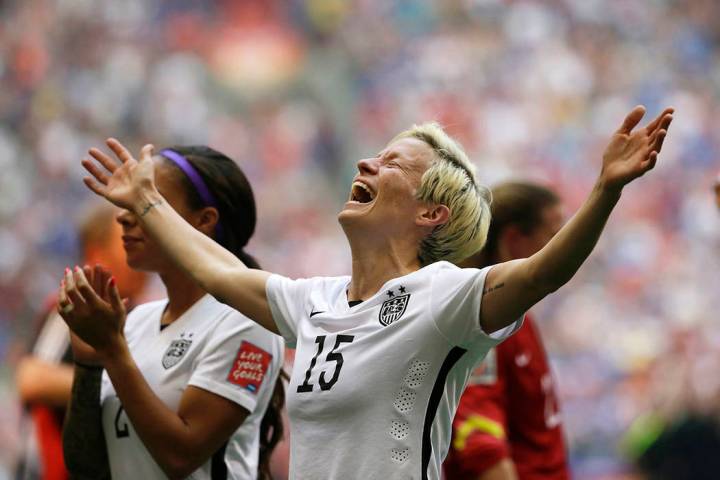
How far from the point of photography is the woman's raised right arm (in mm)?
2805

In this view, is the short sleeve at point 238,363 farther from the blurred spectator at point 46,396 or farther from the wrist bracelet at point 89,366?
the blurred spectator at point 46,396

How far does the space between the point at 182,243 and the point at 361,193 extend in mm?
477

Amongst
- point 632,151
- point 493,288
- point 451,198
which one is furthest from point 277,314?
point 632,151

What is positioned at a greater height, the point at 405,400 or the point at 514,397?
the point at 514,397

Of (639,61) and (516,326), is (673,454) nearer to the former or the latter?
(516,326)

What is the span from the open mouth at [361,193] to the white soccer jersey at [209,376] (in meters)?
0.53

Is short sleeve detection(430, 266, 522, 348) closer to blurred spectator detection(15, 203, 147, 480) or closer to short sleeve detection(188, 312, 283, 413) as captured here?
short sleeve detection(188, 312, 283, 413)

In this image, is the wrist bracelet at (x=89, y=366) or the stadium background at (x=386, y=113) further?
the stadium background at (x=386, y=113)

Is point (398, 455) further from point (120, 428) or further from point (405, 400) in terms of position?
point (120, 428)

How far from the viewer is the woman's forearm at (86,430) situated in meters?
3.03

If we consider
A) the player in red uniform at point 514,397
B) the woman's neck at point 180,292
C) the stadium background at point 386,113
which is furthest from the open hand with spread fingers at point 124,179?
the stadium background at point 386,113

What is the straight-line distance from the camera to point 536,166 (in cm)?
1396

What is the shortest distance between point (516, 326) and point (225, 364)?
0.89 m

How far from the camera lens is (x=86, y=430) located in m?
3.04
